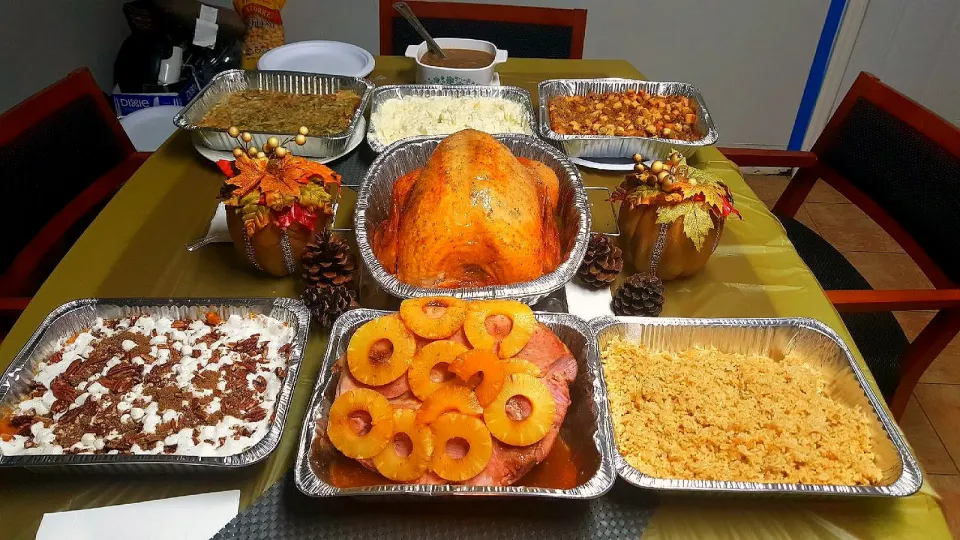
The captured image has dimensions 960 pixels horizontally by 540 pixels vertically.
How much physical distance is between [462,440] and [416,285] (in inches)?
15.9

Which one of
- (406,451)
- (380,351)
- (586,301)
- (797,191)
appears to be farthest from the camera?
(797,191)

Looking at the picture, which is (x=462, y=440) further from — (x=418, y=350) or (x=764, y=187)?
(x=764, y=187)

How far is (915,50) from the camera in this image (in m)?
2.95

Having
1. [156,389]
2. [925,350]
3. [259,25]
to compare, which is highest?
[259,25]

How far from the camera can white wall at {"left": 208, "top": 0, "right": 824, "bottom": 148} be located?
9.53 feet

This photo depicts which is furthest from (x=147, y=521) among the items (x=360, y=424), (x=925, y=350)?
(x=925, y=350)

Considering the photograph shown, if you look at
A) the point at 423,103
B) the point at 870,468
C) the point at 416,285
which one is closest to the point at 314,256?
the point at 416,285

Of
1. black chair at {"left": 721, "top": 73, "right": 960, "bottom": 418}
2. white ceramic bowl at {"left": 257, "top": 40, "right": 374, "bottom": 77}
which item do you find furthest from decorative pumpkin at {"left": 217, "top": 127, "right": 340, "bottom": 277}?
black chair at {"left": 721, "top": 73, "right": 960, "bottom": 418}

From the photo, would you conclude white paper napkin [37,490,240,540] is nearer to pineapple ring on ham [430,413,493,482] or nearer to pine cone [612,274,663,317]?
pineapple ring on ham [430,413,493,482]

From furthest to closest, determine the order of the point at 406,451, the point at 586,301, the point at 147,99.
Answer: the point at 147,99 → the point at 586,301 → the point at 406,451

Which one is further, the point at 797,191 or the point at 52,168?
the point at 797,191

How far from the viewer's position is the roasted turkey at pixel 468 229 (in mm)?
1162

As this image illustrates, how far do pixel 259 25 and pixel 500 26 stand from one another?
1.09m

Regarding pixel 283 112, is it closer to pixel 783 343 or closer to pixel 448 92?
pixel 448 92
